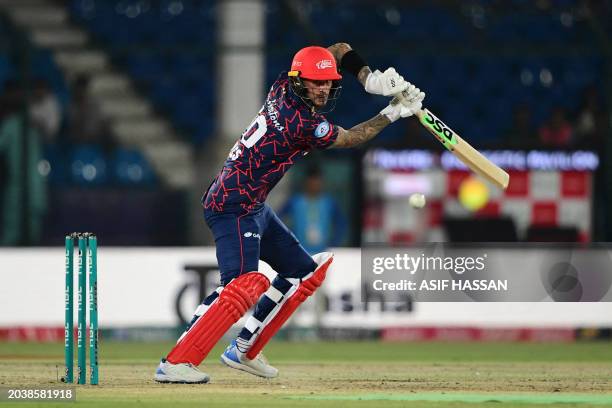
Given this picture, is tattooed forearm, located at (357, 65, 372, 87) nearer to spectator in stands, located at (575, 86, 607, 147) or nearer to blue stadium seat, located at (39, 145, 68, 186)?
spectator in stands, located at (575, 86, 607, 147)

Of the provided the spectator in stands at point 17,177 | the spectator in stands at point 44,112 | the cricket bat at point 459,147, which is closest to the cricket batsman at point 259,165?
the cricket bat at point 459,147

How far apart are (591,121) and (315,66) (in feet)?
22.1

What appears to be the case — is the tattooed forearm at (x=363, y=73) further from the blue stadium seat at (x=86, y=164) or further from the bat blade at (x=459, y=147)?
the blue stadium seat at (x=86, y=164)

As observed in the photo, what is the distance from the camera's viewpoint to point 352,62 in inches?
312

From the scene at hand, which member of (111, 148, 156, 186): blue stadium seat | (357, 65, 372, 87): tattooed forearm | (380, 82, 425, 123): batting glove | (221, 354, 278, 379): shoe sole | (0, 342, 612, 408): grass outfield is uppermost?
(357, 65, 372, 87): tattooed forearm

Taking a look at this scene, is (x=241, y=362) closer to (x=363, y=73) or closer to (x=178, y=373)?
(x=178, y=373)

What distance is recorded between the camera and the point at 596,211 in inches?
514

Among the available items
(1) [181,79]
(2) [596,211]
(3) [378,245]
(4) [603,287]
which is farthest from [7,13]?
(4) [603,287]

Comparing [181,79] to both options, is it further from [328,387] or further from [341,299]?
[328,387]

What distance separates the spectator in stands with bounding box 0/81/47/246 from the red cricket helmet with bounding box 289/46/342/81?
572 centimetres

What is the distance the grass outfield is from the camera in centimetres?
704

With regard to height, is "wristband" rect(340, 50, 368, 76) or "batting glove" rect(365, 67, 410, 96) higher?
"wristband" rect(340, 50, 368, 76)

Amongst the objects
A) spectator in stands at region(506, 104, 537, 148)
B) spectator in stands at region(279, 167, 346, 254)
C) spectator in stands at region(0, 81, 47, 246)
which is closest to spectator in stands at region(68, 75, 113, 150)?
spectator in stands at region(0, 81, 47, 246)

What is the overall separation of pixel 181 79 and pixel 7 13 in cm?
215
